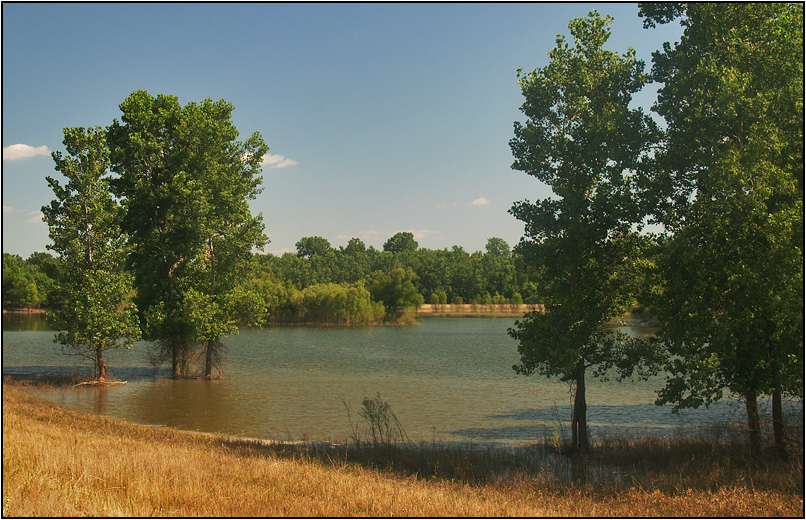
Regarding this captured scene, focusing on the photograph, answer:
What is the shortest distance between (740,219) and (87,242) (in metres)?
27.9

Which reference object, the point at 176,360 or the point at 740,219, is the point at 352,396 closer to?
the point at 176,360

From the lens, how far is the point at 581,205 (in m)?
17.0

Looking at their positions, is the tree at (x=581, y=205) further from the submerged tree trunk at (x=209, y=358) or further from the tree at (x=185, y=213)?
the submerged tree trunk at (x=209, y=358)

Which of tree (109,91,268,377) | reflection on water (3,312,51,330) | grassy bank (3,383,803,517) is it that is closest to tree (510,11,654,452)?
grassy bank (3,383,803,517)

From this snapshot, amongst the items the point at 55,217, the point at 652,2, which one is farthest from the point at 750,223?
the point at 55,217

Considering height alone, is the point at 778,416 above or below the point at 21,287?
below

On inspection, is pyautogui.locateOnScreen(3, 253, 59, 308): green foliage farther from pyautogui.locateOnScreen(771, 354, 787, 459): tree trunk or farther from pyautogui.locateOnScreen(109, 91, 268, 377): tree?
pyautogui.locateOnScreen(771, 354, 787, 459): tree trunk

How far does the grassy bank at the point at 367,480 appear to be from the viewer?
9.59 metres

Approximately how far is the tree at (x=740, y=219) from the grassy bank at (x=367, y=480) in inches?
83.1

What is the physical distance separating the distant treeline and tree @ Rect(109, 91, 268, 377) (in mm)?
2765

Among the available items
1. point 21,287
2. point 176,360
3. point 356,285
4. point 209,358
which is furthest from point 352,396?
point 21,287

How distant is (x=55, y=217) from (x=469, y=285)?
131 metres

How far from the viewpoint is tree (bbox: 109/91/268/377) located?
3247 cm

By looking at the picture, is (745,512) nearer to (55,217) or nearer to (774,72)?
(774,72)
